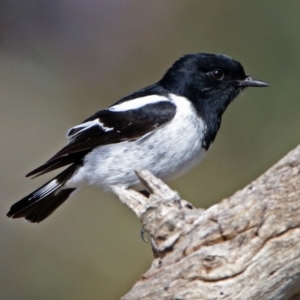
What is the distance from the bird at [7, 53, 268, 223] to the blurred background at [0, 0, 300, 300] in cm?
111

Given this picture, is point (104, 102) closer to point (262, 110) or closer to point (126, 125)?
point (262, 110)

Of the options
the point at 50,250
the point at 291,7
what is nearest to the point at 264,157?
the point at 291,7

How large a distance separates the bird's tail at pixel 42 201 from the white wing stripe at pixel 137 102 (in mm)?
402

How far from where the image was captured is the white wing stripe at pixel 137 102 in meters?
3.41

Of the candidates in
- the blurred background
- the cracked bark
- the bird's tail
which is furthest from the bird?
the blurred background

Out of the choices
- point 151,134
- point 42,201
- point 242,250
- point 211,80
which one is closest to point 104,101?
point 42,201

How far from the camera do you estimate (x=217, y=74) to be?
3.53 metres

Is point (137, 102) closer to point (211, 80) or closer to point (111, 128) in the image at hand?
point (111, 128)

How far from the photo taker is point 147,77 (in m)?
5.17

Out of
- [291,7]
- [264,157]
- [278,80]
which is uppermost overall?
[291,7]

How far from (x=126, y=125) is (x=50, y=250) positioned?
172 cm

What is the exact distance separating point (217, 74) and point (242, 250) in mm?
1248

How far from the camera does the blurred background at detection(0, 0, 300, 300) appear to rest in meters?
4.66

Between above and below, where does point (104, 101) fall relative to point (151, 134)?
above
